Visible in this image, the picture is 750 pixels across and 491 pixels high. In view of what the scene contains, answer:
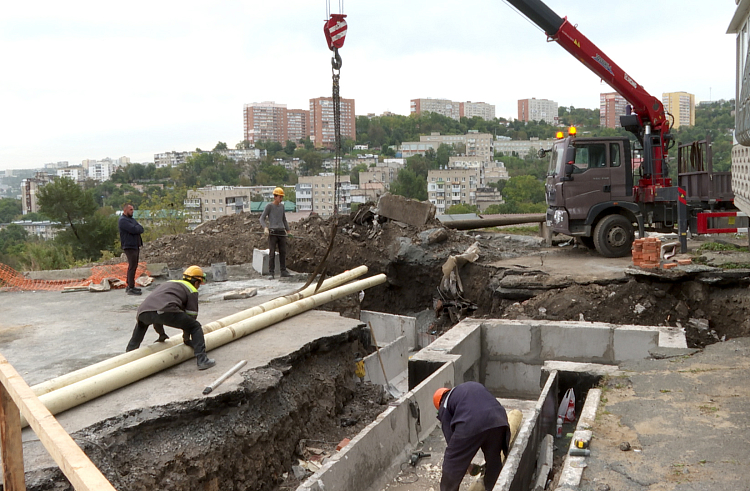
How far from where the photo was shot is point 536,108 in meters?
157

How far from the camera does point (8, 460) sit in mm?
3109

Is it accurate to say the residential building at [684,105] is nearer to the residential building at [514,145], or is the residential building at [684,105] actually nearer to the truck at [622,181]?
the truck at [622,181]

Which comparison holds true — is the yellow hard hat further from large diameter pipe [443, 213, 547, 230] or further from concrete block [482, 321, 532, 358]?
large diameter pipe [443, 213, 547, 230]

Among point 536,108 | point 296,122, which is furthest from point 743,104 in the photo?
point 536,108

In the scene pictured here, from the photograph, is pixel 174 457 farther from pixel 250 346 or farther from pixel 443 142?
pixel 443 142

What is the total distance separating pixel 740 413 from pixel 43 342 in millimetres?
7654

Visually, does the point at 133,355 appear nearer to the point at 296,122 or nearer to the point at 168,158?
the point at 296,122

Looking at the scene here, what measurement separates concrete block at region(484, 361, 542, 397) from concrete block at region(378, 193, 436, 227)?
20.3 feet

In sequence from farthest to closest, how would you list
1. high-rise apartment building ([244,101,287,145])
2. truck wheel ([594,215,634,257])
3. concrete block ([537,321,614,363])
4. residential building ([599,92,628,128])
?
high-rise apartment building ([244,101,287,145]) < residential building ([599,92,628,128]) < truck wheel ([594,215,634,257]) < concrete block ([537,321,614,363])

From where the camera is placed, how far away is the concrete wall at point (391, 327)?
11.8 meters

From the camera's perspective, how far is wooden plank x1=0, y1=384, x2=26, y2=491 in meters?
3.04

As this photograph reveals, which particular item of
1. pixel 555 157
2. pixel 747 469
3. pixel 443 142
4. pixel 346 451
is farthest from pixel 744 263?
pixel 443 142

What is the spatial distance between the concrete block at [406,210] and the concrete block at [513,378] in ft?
20.3

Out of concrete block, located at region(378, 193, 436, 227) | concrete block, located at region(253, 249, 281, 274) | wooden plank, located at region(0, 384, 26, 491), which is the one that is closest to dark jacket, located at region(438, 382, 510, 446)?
wooden plank, located at region(0, 384, 26, 491)
